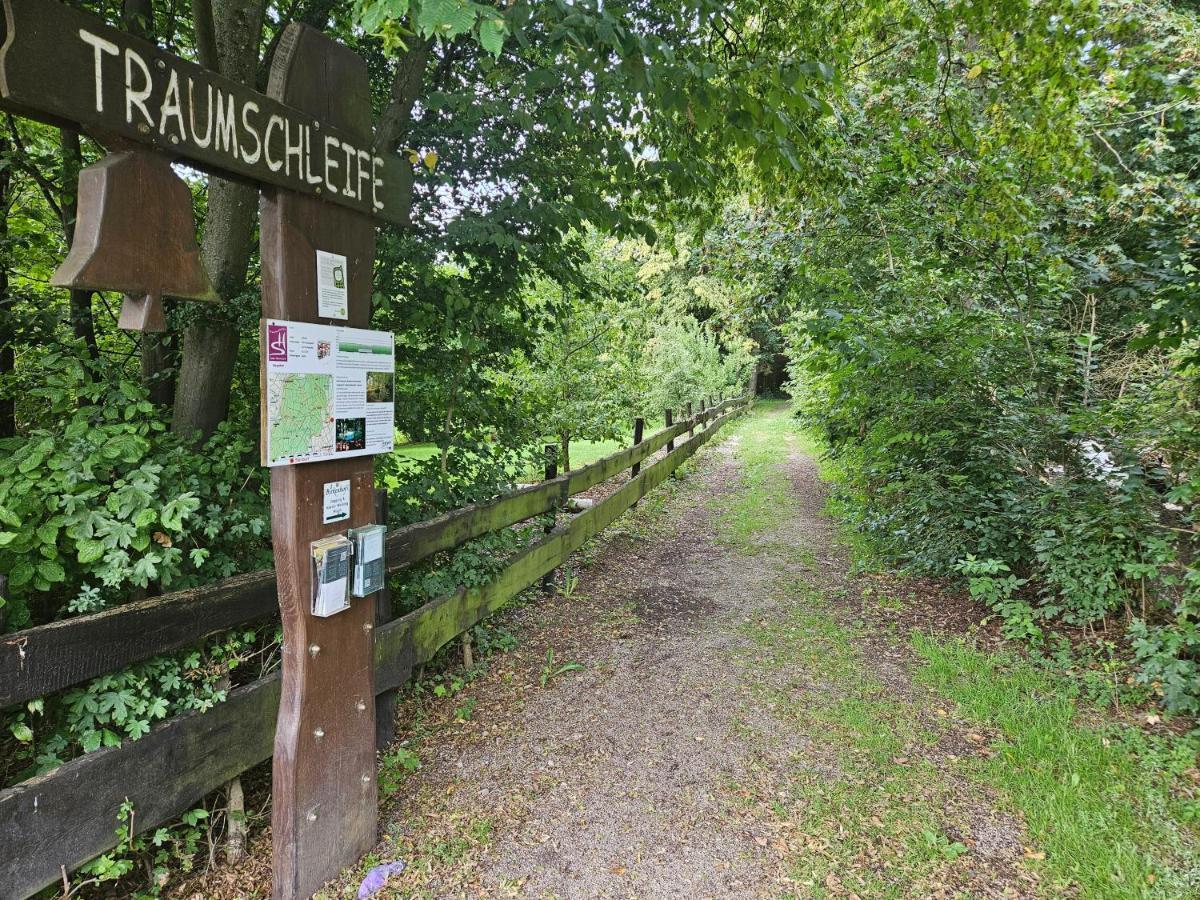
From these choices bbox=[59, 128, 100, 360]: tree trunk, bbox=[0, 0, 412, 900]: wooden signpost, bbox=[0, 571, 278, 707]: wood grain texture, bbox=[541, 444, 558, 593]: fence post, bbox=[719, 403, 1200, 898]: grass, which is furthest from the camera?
bbox=[541, 444, 558, 593]: fence post

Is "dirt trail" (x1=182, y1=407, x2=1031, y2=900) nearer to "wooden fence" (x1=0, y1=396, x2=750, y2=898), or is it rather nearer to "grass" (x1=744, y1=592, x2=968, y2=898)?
"grass" (x1=744, y1=592, x2=968, y2=898)

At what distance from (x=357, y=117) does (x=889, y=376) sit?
473cm

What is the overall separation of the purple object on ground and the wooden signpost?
117mm

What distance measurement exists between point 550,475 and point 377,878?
3.35m

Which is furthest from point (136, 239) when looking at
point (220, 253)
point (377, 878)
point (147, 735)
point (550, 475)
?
point (550, 475)

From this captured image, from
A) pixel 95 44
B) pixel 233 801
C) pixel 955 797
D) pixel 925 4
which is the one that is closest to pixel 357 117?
pixel 95 44

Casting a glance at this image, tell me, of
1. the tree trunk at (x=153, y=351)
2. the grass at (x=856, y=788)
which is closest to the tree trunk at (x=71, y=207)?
the tree trunk at (x=153, y=351)

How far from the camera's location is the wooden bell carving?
1.66 m

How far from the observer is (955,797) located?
9.45ft

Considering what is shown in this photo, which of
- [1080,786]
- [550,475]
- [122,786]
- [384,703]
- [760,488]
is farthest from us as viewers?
[760,488]

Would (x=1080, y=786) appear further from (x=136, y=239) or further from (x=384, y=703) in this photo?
(x=136, y=239)

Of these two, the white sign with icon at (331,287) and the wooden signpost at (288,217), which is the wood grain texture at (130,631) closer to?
the wooden signpost at (288,217)

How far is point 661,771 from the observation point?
10.3 ft

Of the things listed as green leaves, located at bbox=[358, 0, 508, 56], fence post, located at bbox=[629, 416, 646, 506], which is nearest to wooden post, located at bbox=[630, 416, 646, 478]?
fence post, located at bbox=[629, 416, 646, 506]
